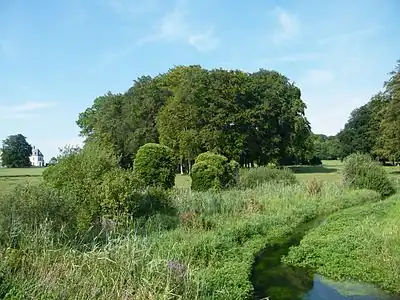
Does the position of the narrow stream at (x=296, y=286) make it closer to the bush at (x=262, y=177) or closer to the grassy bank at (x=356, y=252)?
the grassy bank at (x=356, y=252)

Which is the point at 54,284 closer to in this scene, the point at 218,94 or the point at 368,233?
A: the point at 368,233

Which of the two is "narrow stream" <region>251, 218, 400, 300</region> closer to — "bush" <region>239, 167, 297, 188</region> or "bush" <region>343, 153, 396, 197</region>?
"bush" <region>239, 167, 297, 188</region>

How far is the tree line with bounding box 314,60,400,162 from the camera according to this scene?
1944 inches

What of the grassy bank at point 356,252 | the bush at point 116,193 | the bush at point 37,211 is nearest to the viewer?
the bush at point 37,211

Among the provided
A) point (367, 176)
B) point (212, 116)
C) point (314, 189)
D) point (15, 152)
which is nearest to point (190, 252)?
point (314, 189)

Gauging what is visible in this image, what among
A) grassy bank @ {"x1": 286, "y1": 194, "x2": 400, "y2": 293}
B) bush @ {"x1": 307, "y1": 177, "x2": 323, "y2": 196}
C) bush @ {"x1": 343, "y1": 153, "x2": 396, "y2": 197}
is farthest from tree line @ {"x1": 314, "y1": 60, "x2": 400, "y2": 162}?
grassy bank @ {"x1": 286, "y1": 194, "x2": 400, "y2": 293}

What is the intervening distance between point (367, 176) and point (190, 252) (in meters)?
21.8

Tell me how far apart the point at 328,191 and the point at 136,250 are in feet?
69.3

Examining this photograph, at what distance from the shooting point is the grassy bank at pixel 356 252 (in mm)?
11398

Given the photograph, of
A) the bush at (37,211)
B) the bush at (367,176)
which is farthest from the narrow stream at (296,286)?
the bush at (367,176)

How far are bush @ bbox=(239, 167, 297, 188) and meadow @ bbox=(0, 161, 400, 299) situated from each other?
6.49m

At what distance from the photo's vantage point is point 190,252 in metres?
12.2

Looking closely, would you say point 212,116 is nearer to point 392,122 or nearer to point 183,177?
point 183,177

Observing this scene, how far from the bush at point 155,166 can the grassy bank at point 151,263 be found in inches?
303
